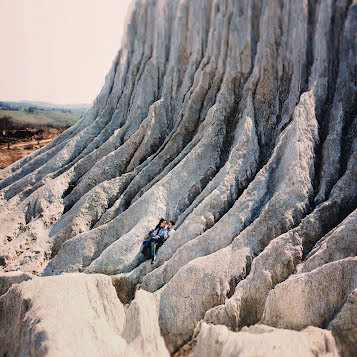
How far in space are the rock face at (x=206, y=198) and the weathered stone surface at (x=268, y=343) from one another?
0.03 m

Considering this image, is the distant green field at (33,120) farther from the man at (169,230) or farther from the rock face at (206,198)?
the man at (169,230)

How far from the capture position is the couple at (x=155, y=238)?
9531 millimetres

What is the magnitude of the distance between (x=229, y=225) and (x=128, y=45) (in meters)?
12.7

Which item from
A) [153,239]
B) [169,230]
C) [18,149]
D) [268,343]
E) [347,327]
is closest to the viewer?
[268,343]

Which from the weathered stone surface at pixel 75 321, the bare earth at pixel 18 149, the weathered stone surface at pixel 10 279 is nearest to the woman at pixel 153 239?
the weathered stone surface at pixel 75 321

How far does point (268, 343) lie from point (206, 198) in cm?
483

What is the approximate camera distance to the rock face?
6.40m

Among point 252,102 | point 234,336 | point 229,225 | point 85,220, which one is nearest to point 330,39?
point 252,102

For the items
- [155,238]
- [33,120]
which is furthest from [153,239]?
[33,120]

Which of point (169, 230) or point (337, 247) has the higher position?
point (337, 247)

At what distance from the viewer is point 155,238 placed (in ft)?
31.4

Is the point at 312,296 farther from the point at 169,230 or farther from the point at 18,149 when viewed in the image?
the point at 18,149

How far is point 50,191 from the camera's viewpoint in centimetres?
1342

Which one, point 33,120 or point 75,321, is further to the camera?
point 33,120
